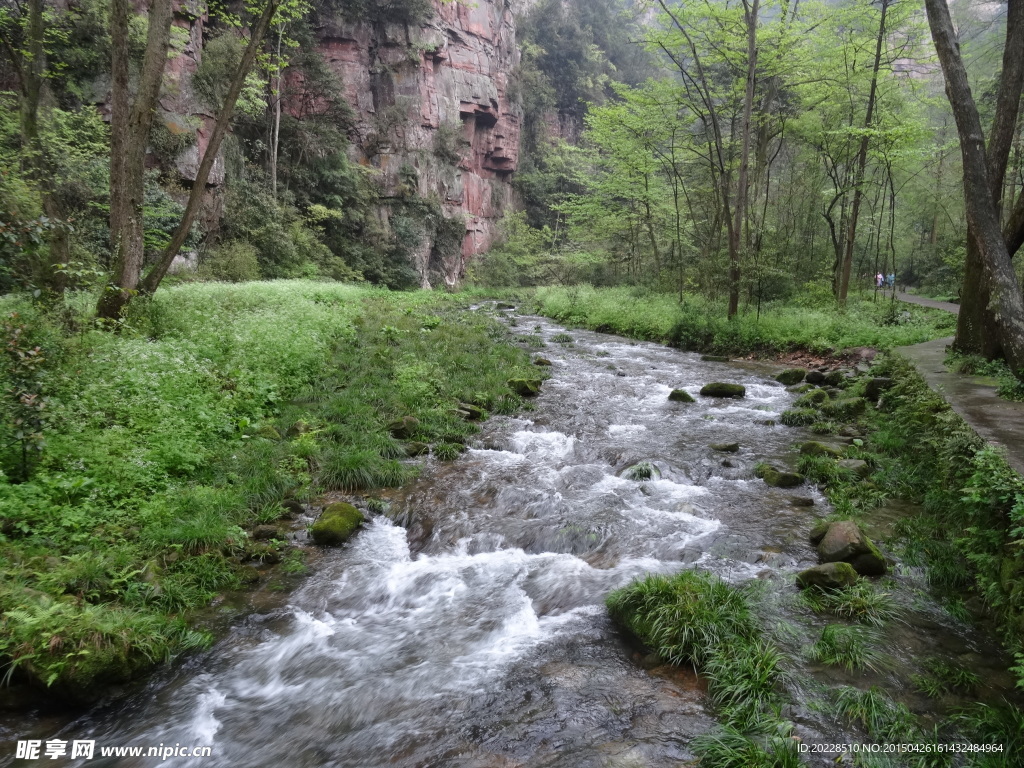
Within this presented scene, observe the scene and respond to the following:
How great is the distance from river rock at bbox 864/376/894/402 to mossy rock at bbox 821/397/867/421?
0.33 metres

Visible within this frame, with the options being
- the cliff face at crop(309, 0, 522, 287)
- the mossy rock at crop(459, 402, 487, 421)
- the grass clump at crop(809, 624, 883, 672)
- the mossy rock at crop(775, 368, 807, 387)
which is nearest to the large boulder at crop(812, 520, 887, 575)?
the grass clump at crop(809, 624, 883, 672)

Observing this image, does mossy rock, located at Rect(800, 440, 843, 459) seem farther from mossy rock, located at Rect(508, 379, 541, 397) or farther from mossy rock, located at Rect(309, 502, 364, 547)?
mossy rock, located at Rect(309, 502, 364, 547)

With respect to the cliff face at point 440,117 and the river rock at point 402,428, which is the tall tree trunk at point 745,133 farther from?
the cliff face at point 440,117

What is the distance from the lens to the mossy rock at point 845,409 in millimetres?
10328

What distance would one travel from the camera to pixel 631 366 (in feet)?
52.6

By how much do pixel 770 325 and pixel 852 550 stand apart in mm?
14030

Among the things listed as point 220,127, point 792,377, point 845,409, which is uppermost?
point 220,127

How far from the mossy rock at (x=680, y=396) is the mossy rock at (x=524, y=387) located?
3057mm

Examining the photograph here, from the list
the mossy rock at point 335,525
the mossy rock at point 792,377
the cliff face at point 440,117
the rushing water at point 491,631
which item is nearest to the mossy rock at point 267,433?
the mossy rock at point 335,525

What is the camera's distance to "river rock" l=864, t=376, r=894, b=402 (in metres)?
10.7

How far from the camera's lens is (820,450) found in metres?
8.35

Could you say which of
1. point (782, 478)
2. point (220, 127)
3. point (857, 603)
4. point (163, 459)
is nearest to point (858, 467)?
point (782, 478)

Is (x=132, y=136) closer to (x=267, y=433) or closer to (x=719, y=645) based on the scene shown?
(x=267, y=433)

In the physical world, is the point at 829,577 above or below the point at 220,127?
below
